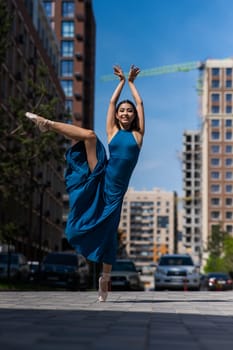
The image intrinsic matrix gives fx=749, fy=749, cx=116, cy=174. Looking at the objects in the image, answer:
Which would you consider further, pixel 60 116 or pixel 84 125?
pixel 84 125

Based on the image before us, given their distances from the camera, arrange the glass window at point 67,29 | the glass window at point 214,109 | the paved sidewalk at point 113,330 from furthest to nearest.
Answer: the glass window at point 214,109 → the glass window at point 67,29 → the paved sidewalk at point 113,330

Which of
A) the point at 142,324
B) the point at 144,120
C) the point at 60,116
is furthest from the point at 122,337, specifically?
the point at 60,116

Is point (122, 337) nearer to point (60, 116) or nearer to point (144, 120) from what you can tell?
point (144, 120)

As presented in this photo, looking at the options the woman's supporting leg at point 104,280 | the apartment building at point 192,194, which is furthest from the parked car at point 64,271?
the apartment building at point 192,194

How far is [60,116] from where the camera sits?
2933 cm

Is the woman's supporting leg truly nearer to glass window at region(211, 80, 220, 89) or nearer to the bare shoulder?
the bare shoulder

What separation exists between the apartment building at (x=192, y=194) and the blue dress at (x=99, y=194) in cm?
15051

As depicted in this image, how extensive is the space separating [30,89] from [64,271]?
32843 millimetres

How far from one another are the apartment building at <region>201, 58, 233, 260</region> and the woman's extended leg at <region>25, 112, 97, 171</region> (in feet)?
443

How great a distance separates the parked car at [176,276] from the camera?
2966 centimetres

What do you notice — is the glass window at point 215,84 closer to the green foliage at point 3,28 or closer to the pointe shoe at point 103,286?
the green foliage at point 3,28

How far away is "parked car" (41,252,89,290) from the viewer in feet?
96.6

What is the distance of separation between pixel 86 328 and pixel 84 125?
102716mm

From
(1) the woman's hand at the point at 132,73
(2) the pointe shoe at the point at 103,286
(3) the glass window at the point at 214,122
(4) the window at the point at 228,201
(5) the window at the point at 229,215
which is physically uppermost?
(3) the glass window at the point at 214,122
